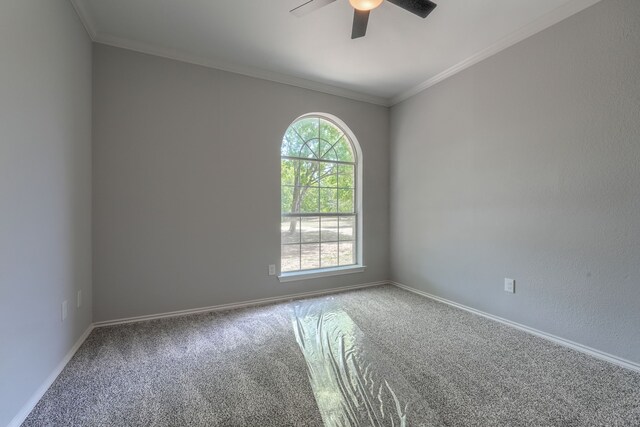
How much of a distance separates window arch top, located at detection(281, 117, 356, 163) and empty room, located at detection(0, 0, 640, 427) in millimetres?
27

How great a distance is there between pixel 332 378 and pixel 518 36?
10.2 ft

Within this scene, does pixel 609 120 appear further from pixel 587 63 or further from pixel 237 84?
pixel 237 84

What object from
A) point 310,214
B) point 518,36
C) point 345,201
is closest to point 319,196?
point 310,214

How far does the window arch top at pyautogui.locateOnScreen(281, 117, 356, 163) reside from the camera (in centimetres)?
332

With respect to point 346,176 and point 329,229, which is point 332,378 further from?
point 346,176

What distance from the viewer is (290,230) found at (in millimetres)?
3295

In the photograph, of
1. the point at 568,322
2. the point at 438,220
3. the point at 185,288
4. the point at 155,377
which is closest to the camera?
the point at 155,377

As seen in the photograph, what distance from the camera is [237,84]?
290 cm

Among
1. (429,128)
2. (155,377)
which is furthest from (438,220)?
(155,377)

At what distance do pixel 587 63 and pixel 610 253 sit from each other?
1.38m

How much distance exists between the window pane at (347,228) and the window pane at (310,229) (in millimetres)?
371

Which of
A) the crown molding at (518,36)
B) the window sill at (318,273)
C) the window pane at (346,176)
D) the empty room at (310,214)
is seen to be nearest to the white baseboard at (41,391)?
the empty room at (310,214)

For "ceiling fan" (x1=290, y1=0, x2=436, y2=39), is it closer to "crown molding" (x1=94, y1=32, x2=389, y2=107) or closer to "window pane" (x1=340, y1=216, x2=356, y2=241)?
"crown molding" (x1=94, y1=32, x2=389, y2=107)

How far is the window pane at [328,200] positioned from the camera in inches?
139
